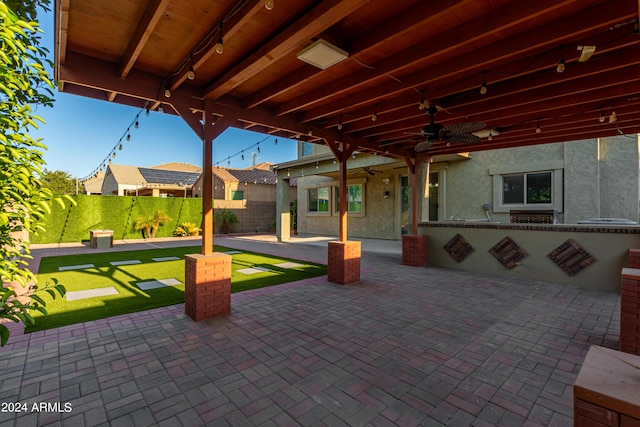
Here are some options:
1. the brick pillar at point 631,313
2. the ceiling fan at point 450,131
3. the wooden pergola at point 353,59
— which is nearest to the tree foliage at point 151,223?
the wooden pergola at point 353,59

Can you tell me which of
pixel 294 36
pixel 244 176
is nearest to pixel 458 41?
pixel 294 36

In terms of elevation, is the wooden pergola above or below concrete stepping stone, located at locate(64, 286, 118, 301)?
above

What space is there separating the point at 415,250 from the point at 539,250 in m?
2.66

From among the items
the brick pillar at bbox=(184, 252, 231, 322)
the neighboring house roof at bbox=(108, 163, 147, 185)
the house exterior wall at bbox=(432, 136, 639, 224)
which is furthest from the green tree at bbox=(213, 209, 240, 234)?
the brick pillar at bbox=(184, 252, 231, 322)

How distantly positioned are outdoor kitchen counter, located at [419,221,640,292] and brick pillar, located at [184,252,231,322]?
19.1 feet

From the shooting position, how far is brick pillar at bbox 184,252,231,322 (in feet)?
13.3

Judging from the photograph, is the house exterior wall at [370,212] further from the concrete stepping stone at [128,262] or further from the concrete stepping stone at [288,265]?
the concrete stepping stone at [128,262]

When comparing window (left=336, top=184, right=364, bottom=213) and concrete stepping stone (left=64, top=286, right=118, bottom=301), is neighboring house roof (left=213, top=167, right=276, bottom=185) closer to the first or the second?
window (left=336, top=184, right=364, bottom=213)

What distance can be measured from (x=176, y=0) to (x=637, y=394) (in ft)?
12.4

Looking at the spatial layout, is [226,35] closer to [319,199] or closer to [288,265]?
[288,265]

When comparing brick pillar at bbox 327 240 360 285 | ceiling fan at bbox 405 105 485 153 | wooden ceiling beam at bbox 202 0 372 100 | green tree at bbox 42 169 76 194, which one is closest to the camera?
wooden ceiling beam at bbox 202 0 372 100

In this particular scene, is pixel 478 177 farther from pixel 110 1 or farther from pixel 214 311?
pixel 110 1

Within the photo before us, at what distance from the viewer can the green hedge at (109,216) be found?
12.1 metres

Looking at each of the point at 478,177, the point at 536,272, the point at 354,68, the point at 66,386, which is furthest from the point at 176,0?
the point at 478,177
